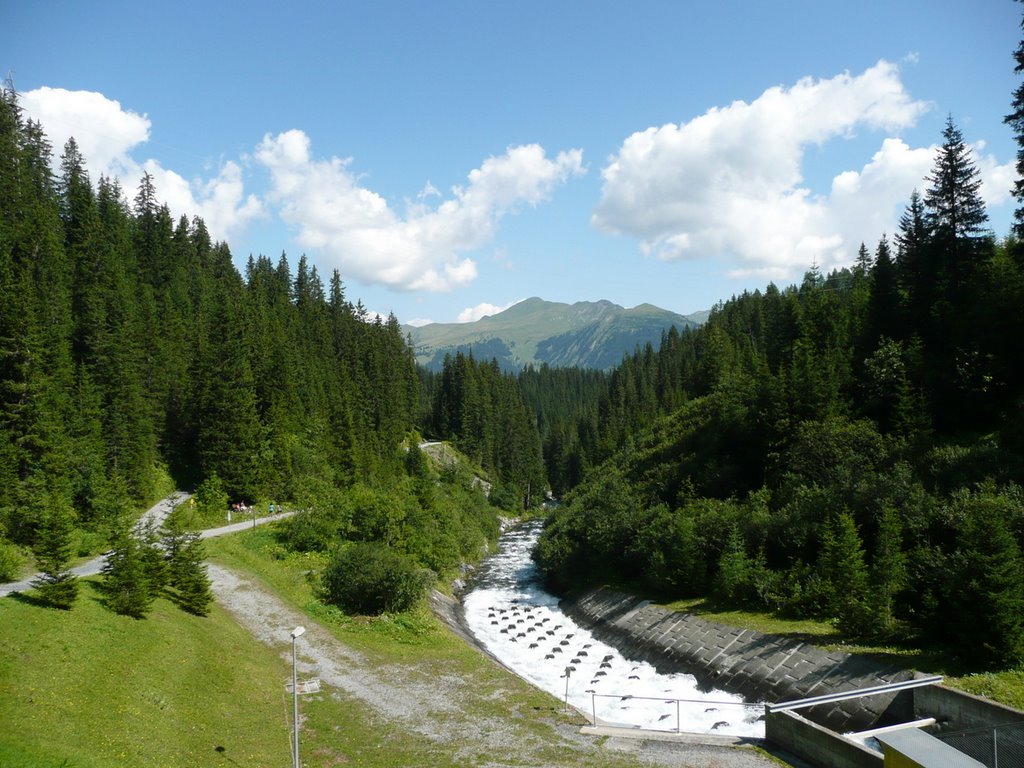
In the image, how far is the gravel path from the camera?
59.8 feet

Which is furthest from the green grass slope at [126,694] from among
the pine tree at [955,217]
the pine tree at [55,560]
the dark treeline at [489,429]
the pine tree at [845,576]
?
the dark treeline at [489,429]

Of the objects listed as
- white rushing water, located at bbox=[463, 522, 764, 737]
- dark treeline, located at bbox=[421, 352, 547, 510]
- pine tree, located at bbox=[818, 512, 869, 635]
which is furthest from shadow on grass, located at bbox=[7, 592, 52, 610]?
dark treeline, located at bbox=[421, 352, 547, 510]

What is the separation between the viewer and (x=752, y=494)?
40.9 meters

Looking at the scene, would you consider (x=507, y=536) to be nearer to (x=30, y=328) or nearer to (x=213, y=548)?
(x=213, y=548)

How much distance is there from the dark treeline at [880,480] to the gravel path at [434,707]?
11.9 meters

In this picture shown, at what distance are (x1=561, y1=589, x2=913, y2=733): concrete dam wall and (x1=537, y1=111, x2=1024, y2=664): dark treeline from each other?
2.77m

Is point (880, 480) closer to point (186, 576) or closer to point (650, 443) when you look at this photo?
point (186, 576)

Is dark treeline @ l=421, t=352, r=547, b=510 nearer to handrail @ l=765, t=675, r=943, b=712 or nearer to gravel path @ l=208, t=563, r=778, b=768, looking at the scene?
gravel path @ l=208, t=563, r=778, b=768

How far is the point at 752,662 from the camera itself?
2727 cm

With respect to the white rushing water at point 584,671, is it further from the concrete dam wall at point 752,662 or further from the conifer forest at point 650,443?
the conifer forest at point 650,443

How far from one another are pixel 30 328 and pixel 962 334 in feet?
198

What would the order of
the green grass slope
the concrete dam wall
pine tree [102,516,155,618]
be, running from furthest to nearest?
pine tree [102,516,155,618] → the concrete dam wall → the green grass slope

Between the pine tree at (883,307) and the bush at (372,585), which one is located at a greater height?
the pine tree at (883,307)

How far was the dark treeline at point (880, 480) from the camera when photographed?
24578mm
